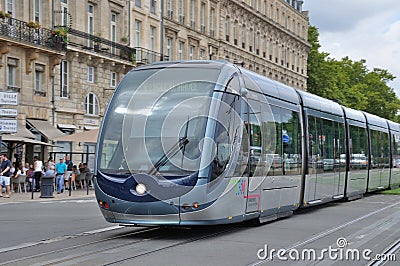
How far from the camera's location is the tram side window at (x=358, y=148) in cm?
2534

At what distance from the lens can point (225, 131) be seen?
546 inches

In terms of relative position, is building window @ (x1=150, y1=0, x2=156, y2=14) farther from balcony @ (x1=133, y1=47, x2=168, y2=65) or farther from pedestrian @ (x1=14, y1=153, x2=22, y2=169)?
pedestrian @ (x1=14, y1=153, x2=22, y2=169)

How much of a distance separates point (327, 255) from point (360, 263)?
2.70ft

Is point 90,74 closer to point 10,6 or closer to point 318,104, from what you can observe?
point 10,6

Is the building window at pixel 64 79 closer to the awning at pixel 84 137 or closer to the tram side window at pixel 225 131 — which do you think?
the awning at pixel 84 137

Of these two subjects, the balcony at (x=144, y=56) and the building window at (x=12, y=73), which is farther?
the balcony at (x=144, y=56)

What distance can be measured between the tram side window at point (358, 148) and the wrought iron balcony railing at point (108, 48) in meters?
20.0

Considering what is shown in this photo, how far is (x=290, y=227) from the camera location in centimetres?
1625

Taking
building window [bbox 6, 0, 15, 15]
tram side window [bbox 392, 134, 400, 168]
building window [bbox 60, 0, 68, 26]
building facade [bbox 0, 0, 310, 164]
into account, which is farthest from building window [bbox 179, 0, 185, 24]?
tram side window [bbox 392, 134, 400, 168]

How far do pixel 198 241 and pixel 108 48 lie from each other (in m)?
34.3

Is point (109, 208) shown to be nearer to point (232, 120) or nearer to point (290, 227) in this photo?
point (232, 120)

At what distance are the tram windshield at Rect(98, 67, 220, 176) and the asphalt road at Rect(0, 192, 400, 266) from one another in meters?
1.36

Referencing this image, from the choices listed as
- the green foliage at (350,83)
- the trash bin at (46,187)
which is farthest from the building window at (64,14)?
the green foliage at (350,83)

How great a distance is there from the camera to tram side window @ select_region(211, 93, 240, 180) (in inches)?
532
